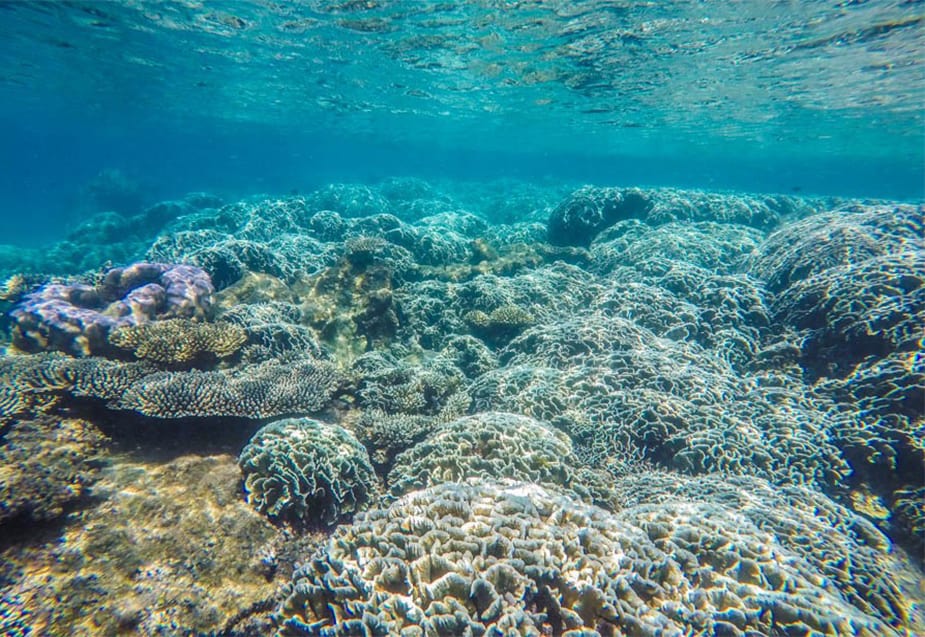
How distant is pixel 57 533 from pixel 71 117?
75.4 meters

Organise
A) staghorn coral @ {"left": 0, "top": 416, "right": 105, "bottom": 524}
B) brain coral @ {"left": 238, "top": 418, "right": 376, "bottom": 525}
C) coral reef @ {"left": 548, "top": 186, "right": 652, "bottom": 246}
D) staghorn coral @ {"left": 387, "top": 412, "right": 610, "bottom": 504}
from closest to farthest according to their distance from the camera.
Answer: staghorn coral @ {"left": 0, "top": 416, "right": 105, "bottom": 524} < brain coral @ {"left": 238, "top": 418, "right": 376, "bottom": 525} < staghorn coral @ {"left": 387, "top": 412, "right": 610, "bottom": 504} < coral reef @ {"left": 548, "top": 186, "right": 652, "bottom": 246}

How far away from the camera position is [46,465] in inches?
148

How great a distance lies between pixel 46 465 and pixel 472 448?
13.7ft

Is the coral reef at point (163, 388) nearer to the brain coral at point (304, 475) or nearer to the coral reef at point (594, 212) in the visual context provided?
the brain coral at point (304, 475)

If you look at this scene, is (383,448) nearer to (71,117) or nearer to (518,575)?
(518,575)

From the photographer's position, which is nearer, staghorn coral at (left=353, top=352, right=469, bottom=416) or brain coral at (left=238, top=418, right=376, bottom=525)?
brain coral at (left=238, top=418, right=376, bottom=525)

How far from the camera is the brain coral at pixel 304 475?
404 cm

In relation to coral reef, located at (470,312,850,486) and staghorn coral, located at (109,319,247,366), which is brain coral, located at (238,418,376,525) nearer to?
staghorn coral, located at (109,319,247,366)

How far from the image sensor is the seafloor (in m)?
2.79

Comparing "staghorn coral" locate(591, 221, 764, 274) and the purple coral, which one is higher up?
"staghorn coral" locate(591, 221, 764, 274)

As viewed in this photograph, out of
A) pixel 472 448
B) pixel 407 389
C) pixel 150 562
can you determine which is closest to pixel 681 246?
pixel 407 389

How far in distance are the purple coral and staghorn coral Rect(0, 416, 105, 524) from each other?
8.68ft

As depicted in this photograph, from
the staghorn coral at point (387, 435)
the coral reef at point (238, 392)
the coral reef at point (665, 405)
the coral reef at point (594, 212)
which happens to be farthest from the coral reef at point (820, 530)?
the coral reef at point (594, 212)

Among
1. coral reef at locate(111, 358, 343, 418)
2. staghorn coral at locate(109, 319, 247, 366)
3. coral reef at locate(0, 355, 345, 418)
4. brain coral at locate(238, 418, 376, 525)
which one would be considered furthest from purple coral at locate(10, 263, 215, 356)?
brain coral at locate(238, 418, 376, 525)
